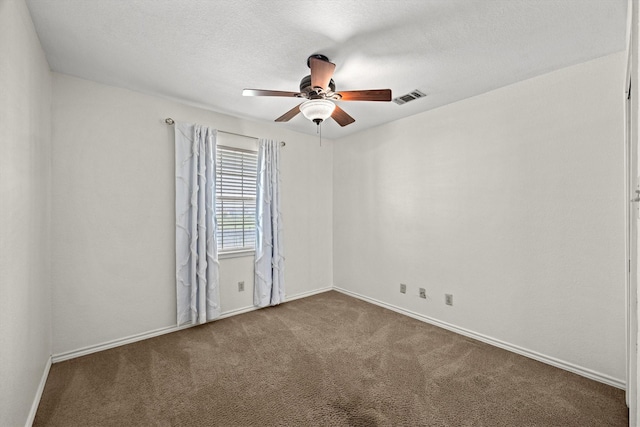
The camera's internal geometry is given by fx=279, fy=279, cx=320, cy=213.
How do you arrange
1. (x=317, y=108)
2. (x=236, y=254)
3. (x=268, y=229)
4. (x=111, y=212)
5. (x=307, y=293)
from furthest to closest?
(x=307, y=293) < (x=268, y=229) < (x=236, y=254) < (x=111, y=212) < (x=317, y=108)

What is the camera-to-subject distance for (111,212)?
273 centimetres

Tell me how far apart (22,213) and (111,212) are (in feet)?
3.70

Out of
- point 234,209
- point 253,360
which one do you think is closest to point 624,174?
point 253,360

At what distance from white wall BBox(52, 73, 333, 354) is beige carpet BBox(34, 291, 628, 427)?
378 mm

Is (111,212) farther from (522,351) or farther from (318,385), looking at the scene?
(522,351)

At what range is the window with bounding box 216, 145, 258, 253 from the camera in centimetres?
355

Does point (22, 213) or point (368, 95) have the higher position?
point (368, 95)

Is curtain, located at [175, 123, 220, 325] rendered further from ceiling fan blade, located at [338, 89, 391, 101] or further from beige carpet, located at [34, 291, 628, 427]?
ceiling fan blade, located at [338, 89, 391, 101]

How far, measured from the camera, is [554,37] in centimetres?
198

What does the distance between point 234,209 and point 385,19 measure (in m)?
2.72

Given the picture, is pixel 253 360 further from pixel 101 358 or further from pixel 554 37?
pixel 554 37

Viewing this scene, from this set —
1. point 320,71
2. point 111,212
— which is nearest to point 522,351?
point 320,71

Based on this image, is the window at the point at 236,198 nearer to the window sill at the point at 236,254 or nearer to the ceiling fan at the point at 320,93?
the window sill at the point at 236,254

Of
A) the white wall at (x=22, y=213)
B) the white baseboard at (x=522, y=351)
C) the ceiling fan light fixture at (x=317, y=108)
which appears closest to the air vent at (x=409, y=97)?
the ceiling fan light fixture at (x=317, y=108)
